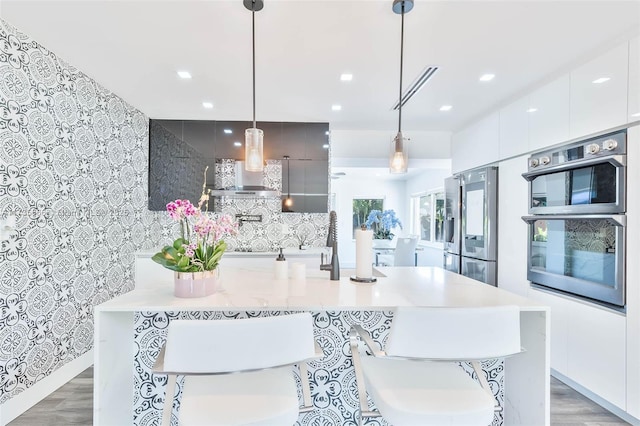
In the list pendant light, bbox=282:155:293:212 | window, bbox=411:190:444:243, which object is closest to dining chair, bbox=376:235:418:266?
window, bbox=411:190:444:243

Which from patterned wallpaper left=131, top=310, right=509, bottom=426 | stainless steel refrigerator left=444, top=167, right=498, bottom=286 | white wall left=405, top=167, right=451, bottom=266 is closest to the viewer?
patterned wallpaper left=131, top=310, right=509, bottom=426

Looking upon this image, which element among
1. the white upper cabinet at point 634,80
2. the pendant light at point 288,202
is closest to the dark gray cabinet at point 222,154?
the pendant light at point 288,202

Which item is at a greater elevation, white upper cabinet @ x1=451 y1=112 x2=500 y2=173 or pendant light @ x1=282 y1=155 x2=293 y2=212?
white upper cabinet @ x1=451 y1=112 x2=500 y2=173

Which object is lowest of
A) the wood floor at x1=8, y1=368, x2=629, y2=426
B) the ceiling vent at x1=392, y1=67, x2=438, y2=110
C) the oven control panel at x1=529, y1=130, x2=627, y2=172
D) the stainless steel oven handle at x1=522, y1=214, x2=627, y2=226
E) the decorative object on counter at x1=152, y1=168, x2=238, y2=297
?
the wood floor at x1=8, y1=368, x2=629, y2=426

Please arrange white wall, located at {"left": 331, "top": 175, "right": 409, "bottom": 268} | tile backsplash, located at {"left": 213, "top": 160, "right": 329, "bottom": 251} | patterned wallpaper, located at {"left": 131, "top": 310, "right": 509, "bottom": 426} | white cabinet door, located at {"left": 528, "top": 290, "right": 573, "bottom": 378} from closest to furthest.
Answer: patterned wallpaper, located at {"left": 131, "top": 310, "right": 509, "bottom": 426}, white cabinet door, located at {"left": 528, "top": 290, "right": 573, "bottom": 378}, tile backsplash, located at {"left": 213, "top": 160, "right": 329, "bottom": 251}, white wall, located at {"left": 331, "top": 175, "right": 409, "bottom": 268}

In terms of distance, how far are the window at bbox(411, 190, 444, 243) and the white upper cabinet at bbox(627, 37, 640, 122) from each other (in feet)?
15.7

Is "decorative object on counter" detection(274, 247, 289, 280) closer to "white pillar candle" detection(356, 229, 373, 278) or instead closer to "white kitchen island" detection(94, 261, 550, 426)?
"white kitchen island" detection(94, 261, 550, 426)

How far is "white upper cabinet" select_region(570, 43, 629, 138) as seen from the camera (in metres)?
2.03

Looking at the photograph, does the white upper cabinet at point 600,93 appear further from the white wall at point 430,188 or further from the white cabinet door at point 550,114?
the white wall at point 430,188

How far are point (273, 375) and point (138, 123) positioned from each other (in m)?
3.37

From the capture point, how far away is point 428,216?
7.46 m

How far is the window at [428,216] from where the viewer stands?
22.5 ft

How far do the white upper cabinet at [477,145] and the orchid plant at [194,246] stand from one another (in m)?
2.91

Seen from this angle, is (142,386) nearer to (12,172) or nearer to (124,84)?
(12,172)
